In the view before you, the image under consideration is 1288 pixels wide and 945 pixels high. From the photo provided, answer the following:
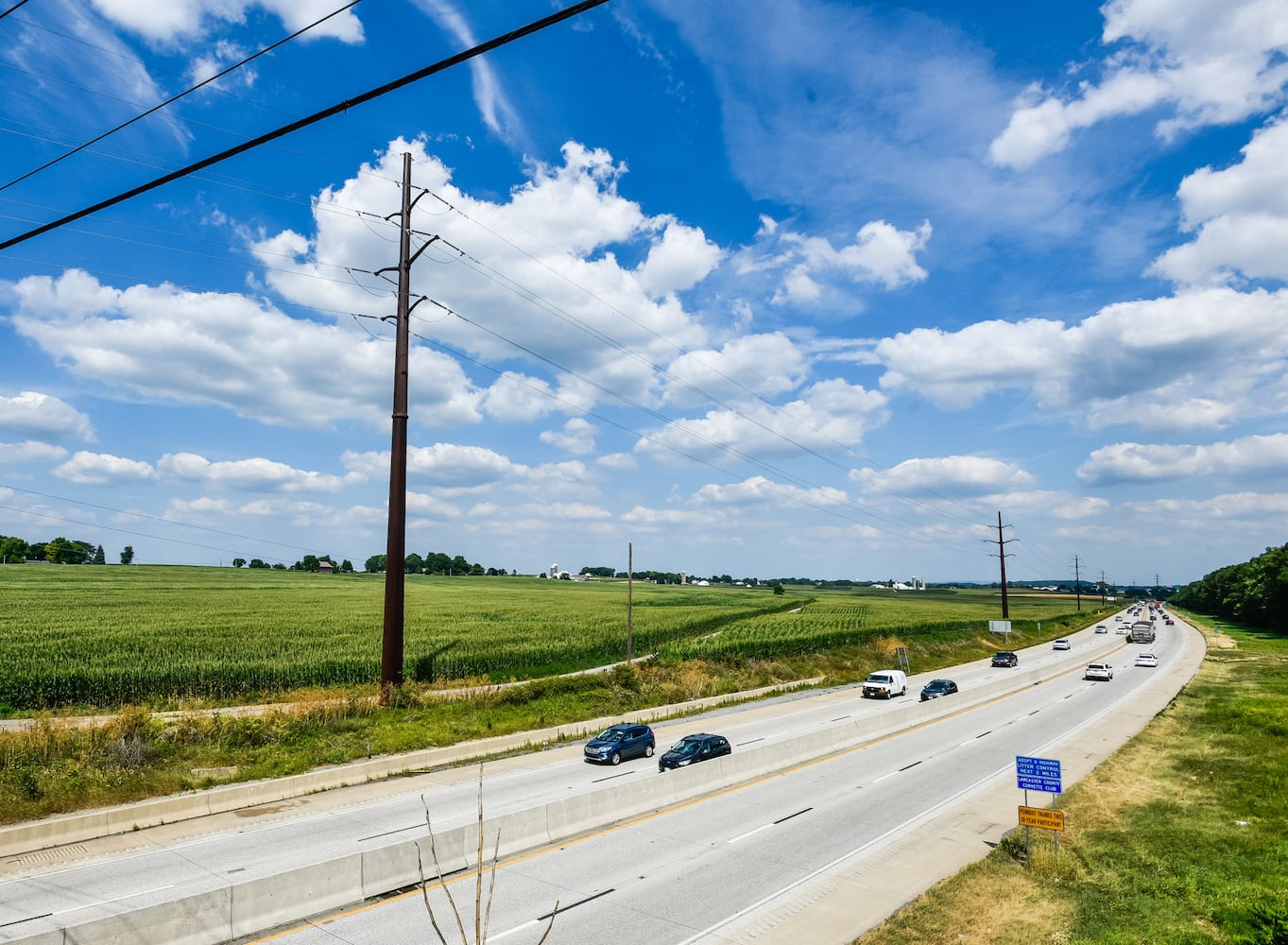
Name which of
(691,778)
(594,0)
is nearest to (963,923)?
(691,778)

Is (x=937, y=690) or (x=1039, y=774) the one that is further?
(x=937, y=690)

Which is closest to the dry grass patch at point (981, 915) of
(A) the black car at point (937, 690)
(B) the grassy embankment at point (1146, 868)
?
(B) the grassy embankment at point (1146, 868)

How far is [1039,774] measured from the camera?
1897 centimetres

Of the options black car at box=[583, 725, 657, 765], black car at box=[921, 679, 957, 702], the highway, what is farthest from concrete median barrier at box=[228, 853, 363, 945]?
black car at box=[921, 679, 957, 702]

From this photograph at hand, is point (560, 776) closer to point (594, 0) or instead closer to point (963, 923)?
→ point (963, 923)

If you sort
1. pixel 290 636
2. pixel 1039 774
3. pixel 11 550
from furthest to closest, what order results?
pixel 11 550, pixel 290 636, pixel 1039 774

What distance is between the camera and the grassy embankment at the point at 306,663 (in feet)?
79.3

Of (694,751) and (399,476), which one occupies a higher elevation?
(399,476)

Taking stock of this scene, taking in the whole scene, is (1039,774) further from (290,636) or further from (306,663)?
(290,636)

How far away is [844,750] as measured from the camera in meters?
31.9

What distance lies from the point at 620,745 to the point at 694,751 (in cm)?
367

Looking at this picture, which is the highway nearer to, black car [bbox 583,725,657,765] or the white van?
black car [bbox 583,725,657,765]

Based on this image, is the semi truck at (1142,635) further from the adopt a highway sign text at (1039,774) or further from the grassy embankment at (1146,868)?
the adopt a highway sign text at (1039,774)

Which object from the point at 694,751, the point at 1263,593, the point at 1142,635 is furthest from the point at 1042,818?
the point at 1263,593
